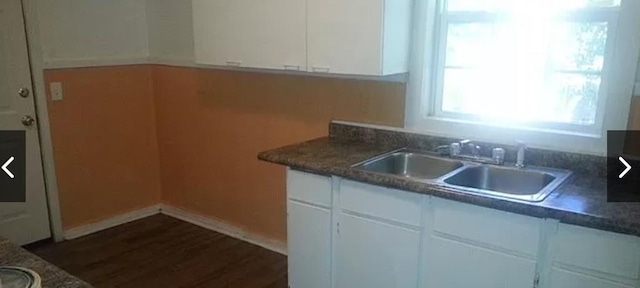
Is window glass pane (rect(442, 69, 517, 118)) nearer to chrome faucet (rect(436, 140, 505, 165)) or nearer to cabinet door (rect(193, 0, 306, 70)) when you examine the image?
chrome faucet (rect(436, 140, 505, 165))

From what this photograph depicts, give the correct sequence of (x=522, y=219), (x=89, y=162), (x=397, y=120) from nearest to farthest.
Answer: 1. (x=522, y=219)
2. (x=397, y=120)
3. (x=89, y=162)

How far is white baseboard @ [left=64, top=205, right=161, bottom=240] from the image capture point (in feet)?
11.7

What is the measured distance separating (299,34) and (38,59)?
1.85 metres

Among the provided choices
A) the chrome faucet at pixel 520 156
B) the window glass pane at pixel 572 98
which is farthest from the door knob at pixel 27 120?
the window glass pane at pixel 572 98

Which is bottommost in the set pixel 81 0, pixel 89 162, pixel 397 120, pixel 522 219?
pixel 89 162

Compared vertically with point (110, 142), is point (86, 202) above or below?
below

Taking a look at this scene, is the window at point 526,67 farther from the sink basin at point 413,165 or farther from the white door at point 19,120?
the white door at point 19,120

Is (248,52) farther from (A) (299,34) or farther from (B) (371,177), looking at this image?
(B) (371,177)

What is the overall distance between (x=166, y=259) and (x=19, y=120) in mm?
1287

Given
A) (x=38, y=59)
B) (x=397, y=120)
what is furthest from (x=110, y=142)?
(x=397, y=120)

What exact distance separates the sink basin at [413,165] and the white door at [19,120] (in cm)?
231

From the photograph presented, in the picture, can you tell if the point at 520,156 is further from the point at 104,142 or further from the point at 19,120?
the point at 19,120

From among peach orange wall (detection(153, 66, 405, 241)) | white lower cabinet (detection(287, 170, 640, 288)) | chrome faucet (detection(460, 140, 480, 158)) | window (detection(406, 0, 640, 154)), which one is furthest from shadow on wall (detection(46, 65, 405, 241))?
white lower cabinet (detection(287, 170, 640, 288))

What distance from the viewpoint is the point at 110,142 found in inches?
146
